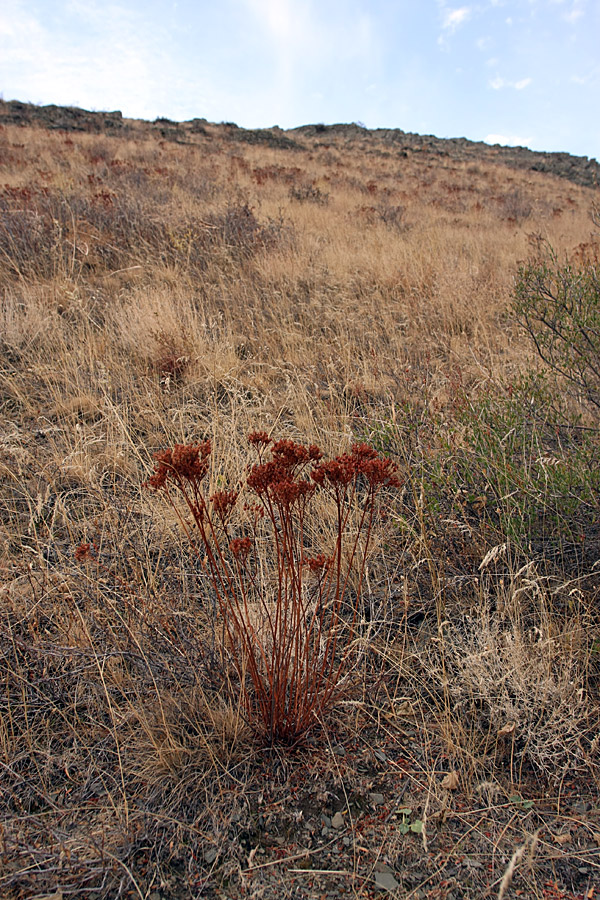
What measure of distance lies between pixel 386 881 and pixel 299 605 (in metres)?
0.72

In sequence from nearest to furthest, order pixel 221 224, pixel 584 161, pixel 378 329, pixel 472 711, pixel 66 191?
pixel 472 711, pixel 378 329, pixel 221 224, pixel 66 191, pixel 584 161

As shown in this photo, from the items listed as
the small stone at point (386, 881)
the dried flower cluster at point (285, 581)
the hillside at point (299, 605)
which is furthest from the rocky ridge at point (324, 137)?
the small stone at point (386, 881)

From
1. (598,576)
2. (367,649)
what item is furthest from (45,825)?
(598,576)

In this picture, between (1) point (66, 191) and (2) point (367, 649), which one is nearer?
(2) point (367, 649)

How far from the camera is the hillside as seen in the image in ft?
4.58

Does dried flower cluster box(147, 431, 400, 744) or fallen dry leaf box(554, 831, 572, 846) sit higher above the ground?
dried flower cluster box(147, 431, 400, 744)

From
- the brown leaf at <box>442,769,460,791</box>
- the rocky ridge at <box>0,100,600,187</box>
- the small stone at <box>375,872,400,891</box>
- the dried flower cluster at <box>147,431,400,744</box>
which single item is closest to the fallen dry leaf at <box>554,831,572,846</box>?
the brown leaf at <box>442,769,460,791</box>

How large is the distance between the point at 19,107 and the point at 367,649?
25.1 metres

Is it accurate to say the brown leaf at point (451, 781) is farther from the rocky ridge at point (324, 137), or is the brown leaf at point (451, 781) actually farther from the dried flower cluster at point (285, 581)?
the rocky ridge at point (324, 137)

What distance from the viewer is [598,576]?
6.83 feet

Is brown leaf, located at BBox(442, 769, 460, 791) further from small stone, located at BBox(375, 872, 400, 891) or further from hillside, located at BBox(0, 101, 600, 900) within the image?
small stone, located at BBox(375, 872, 400, 891)

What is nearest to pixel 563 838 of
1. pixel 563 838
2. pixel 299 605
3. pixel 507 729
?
pixel 563 838

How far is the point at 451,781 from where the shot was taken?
154cm

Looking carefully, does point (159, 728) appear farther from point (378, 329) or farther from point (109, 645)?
point (378, 329)
